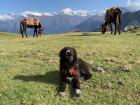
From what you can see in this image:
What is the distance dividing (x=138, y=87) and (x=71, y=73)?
244 cm

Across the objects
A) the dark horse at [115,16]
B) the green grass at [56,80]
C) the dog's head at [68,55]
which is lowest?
the green grass at [56,80]

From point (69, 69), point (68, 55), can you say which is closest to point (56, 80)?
point (69, 69)

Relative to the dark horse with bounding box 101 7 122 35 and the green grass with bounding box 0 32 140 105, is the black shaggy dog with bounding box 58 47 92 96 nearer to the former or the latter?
the green grass with bounding box 0 32 140 105

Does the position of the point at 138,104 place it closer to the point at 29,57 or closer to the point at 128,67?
the point at 128,67

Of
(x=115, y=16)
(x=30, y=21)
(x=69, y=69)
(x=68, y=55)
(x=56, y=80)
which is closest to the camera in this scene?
(x=68, y=55)

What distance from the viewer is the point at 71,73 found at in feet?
43.1

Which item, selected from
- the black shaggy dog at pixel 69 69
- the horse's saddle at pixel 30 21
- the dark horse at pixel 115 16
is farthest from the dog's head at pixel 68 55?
the horse's saddle at pixel 30 21

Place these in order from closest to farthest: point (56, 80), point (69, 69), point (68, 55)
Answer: point (68, 55) → point (69, 69) → point (56, 80)

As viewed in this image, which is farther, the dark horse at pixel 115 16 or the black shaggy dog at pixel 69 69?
the dark horse at pixel 115 16

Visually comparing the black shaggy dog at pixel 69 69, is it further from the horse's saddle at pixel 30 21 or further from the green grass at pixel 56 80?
the horse's saddle at pixel 30 21

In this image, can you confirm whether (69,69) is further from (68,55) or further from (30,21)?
(30,21)

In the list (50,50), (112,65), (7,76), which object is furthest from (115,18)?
(7,76)

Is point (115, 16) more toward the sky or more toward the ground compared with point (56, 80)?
more toward the sky

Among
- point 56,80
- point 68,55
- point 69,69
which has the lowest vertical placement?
point 56,80
